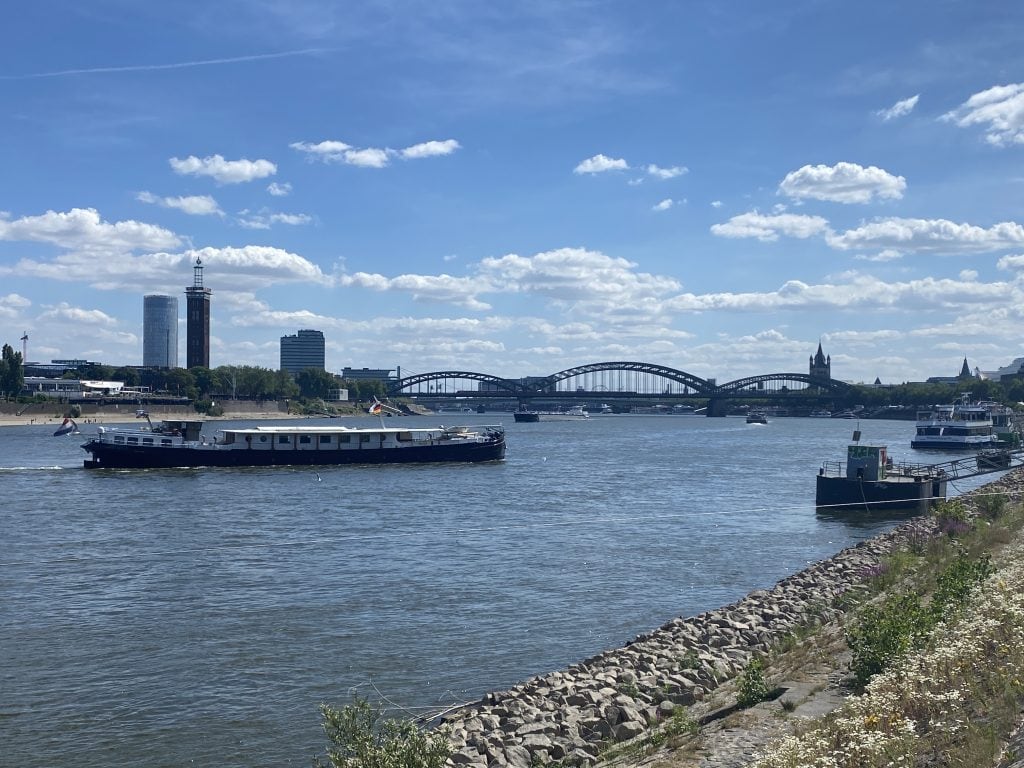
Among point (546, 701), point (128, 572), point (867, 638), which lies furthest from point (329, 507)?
point (867, 638)

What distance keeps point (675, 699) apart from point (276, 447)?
61.8 m

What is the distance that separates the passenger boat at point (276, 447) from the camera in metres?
67.2

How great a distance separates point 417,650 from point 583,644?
3.53 meters

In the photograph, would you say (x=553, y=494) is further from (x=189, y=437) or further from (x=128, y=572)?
(x=189, y=437)

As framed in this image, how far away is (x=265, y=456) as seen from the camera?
7212 centimetres

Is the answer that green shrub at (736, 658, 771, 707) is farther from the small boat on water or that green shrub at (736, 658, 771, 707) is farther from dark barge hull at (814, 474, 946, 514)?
dark barge hull at (814, 474, 946, 514)

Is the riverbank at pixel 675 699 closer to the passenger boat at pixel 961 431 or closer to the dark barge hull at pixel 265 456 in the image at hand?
the dark barge hull at pixel 265 456

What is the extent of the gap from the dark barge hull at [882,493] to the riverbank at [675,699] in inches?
911

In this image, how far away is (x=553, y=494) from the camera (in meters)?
52.9

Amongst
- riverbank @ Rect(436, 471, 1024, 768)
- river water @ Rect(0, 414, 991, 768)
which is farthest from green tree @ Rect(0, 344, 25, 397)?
riverbank @ Rect(436, 471, 1024, 768)

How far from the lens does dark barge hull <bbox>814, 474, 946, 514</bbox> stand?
41.6 m

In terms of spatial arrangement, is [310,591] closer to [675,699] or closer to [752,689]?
[675,699]

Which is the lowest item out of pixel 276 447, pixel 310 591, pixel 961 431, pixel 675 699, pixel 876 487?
pixel 310 591

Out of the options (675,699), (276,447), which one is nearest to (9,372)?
(276,447)
